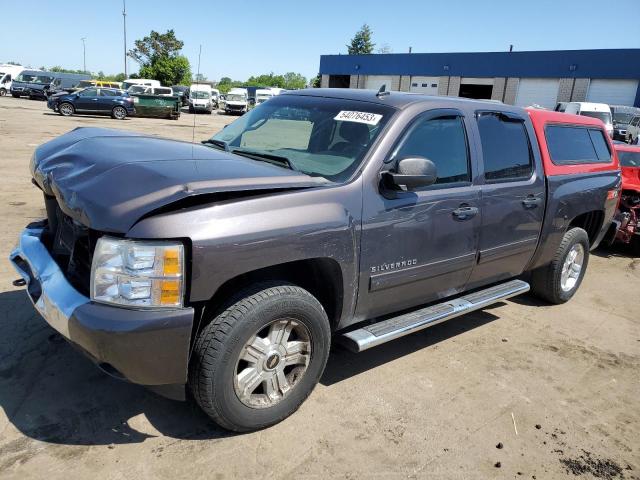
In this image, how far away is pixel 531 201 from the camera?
4340 millimetres

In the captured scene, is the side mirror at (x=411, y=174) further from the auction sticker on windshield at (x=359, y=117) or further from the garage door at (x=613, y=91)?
the garage door at (x=613, y=91)

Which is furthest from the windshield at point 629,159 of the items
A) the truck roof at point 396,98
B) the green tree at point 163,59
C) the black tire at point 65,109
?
the green tree at point 163,59

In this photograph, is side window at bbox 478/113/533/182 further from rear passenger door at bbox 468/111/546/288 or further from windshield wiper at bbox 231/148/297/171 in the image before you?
windshield wiper at bbox 231/148/297/171

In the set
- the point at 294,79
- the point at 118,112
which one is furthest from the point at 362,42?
the point at 118,112

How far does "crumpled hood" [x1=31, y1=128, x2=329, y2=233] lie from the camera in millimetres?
2428

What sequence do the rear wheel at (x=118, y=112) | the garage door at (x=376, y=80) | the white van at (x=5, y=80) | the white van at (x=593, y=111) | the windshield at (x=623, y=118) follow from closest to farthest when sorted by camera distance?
the white van at (x=593, y=111), the windshield at (x=623, y=118), the rear wheel at (x=118, y=112), the white van at (x=5, y=80), the garage door at (x=376, y=80)

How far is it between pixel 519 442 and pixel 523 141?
2.50m

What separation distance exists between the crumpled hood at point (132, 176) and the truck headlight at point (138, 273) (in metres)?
0.10

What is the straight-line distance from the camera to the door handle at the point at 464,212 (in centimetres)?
363

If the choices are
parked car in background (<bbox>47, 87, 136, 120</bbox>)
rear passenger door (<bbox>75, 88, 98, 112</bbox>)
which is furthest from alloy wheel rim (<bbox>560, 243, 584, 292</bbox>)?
rear passenger door (<bbox>75, 88, 98, 112</bbox>)

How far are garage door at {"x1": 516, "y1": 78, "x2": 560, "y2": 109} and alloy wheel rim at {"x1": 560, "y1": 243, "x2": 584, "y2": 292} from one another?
35.9 meters

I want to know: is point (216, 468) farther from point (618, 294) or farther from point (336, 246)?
point (618, 294)

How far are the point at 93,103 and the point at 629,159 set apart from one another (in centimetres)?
2543

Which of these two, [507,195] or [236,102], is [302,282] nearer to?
[507,195]
